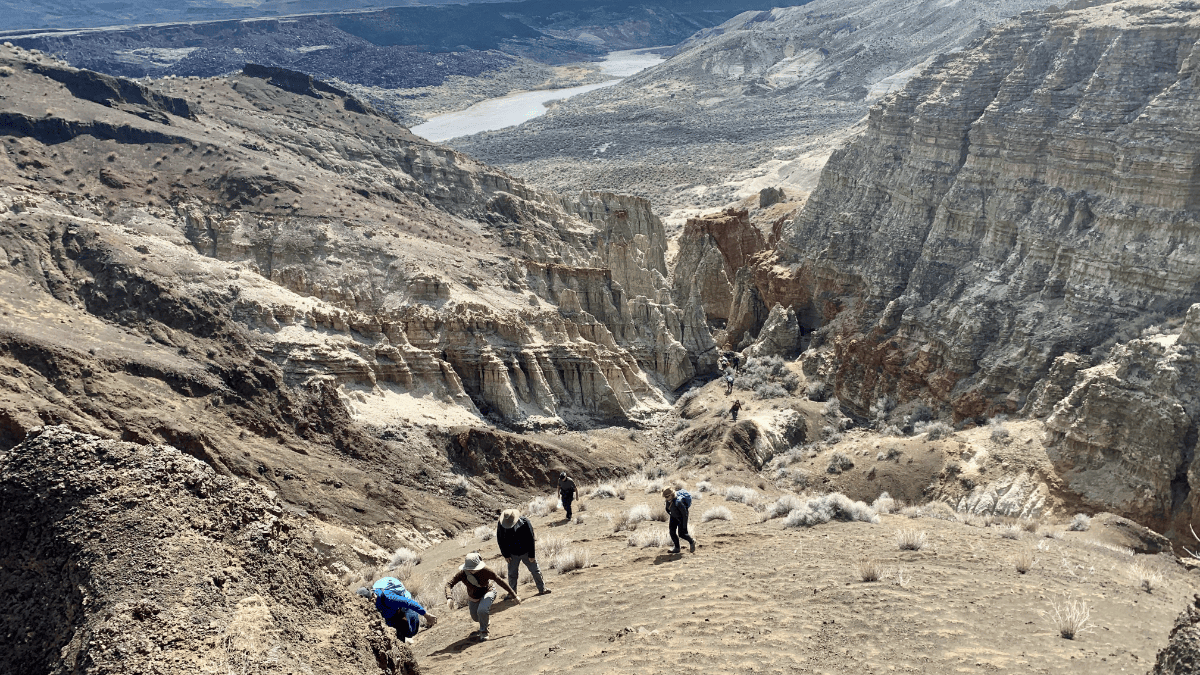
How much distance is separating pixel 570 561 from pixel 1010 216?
2463cm

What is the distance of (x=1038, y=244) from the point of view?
30203 mm

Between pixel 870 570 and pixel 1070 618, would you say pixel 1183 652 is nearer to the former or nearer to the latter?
pixel 1070 618

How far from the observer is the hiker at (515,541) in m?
11.9

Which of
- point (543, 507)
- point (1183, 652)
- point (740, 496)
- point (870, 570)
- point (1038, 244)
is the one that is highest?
point (1183, 652)

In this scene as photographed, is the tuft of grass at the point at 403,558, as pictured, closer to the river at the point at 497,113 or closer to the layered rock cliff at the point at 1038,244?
the layered rock cliff at the point at 1038,244

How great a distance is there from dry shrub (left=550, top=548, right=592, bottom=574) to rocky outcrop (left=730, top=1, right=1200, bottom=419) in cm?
1859

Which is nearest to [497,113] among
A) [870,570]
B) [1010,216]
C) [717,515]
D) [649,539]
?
[1010,216]

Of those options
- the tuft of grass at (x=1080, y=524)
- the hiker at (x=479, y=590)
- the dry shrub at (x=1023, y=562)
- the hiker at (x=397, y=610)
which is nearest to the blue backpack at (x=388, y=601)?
the hiker at (x=397, y=610)

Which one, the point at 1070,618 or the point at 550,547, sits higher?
the point at 1070,618

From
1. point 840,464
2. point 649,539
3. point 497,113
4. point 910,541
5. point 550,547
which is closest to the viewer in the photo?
point 910,541

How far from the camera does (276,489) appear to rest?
19.8 meters

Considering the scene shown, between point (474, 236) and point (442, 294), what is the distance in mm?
10337

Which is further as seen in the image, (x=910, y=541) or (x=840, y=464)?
(x=840, y=464)

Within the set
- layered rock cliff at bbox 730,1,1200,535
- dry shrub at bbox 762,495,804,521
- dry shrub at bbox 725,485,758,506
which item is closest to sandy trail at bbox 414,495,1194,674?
dry shrub at bbox 762,495,804,521
